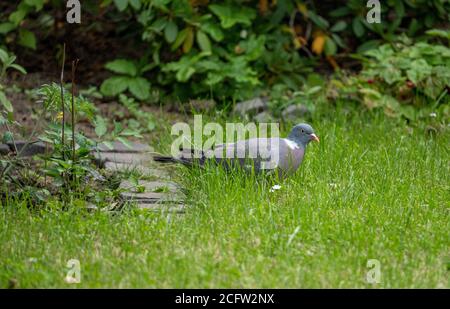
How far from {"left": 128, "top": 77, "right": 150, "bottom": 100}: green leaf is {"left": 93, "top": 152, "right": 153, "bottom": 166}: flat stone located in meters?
1.24

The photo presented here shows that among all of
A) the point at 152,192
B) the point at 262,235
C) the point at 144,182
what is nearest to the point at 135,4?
the point at 144,182

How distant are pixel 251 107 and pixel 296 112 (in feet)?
1.24

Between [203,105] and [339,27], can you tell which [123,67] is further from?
[339,27]

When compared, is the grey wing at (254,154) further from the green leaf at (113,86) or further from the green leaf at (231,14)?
the green leaf at (113,86)

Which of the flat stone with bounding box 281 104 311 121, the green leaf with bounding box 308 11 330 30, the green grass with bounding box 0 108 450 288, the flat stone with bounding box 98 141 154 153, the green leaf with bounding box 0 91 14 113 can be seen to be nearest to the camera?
the green grass with bounding box 0 108 450 288

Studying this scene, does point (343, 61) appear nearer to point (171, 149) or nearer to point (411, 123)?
point (411, 123)

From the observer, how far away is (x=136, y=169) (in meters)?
4.77

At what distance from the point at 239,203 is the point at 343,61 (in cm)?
350

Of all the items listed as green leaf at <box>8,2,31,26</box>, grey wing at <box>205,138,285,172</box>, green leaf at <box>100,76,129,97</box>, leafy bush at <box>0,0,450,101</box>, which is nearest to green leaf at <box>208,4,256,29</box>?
leafy bush at <box>0,0,450,101</box>

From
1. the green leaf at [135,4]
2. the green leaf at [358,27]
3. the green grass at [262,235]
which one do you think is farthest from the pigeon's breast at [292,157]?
the green leaf at [358,27]

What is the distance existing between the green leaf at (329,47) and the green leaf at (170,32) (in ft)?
4.43

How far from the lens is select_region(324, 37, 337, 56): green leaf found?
21.9 feet

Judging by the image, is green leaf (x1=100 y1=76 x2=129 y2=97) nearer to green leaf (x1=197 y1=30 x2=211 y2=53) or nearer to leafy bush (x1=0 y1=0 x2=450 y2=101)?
leafy bush (x1=0 y1=0 x2=450 y2=101)
